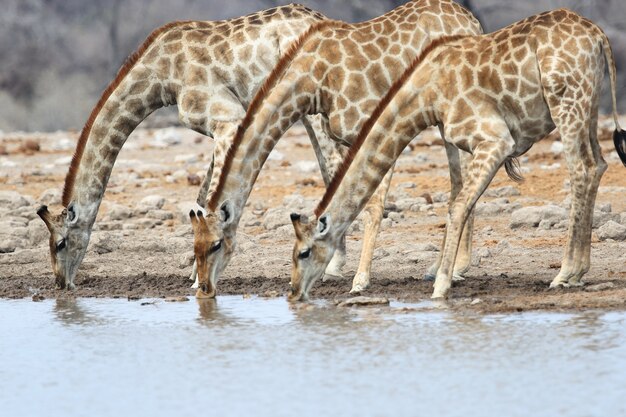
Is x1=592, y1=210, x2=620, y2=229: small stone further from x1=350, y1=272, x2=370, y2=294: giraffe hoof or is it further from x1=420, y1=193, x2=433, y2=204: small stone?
x1=350, y1=272, x2=370, y2=294: giraffe hoof

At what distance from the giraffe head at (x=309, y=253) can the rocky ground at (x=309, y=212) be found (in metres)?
0.45

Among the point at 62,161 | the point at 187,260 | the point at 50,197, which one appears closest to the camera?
the point at 187,260

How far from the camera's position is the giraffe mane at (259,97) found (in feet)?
31.7

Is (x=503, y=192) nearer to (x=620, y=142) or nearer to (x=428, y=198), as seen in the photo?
(x=428, y=198)

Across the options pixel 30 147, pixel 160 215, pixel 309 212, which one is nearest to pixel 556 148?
pixel 309 212

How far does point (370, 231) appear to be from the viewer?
10.1 m

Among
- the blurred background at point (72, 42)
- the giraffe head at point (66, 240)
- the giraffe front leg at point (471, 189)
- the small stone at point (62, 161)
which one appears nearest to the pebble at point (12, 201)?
the small stone at point (62, 161)

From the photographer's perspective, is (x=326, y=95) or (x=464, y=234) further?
(x=464, y=234)

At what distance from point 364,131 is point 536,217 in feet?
13.0

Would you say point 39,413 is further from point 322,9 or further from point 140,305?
point 322,9

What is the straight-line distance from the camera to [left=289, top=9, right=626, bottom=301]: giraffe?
905 centimetres

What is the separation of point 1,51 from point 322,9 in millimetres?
6310

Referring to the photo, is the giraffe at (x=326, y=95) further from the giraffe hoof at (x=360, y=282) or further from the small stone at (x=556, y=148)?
the small stone at (x=556, y=148)

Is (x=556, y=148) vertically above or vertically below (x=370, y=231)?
above
